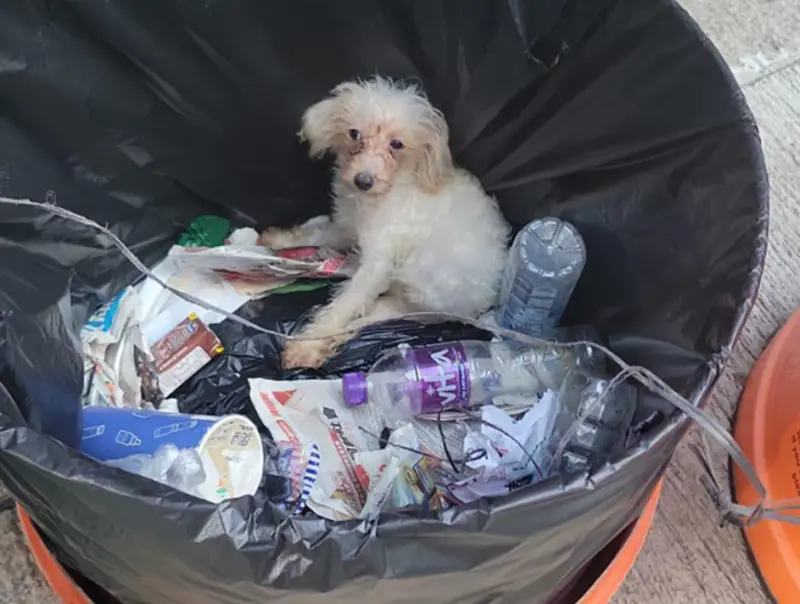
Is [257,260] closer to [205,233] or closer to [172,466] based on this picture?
[205,233]

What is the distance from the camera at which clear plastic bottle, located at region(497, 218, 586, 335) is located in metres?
0.98

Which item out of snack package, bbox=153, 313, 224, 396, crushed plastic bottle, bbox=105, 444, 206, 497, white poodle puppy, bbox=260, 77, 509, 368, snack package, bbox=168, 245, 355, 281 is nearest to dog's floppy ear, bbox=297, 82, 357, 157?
white poodle puppy, bbox=260, 77, 509, 368

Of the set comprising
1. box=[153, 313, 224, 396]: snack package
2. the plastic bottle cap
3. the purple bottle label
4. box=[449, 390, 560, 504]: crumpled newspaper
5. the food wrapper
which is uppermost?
box=[449, 390, 560, 504]: crumpled newspaper

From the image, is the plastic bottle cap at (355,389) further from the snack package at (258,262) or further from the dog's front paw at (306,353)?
the snack package at (258,262)

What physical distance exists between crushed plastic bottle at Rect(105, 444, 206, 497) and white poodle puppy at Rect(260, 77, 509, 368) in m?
0.26

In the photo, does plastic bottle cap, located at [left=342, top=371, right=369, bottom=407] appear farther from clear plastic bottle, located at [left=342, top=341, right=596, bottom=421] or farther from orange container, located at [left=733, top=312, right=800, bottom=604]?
orange container, located at [left=733, top=312, right=800, bottom=604]

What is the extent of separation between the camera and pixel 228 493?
0.79 metres

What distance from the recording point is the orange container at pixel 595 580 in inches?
31.1

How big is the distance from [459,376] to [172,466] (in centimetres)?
33

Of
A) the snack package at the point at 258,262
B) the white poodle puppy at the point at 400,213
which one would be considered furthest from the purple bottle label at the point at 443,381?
the snack package at the point at 258,262

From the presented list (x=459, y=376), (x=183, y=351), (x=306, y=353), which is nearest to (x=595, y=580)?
(x=459, y=376)

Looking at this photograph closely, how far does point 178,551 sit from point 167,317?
0.52 metres

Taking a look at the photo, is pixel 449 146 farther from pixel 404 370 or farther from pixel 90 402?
pixel 90 402

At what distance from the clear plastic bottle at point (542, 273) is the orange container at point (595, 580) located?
0.81 ft
